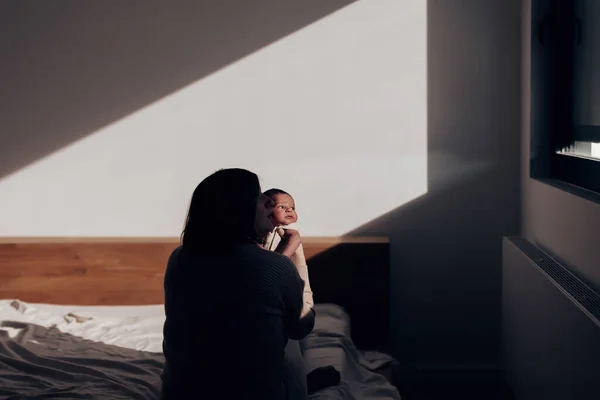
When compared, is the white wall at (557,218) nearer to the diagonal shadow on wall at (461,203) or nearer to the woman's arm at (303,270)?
the diagonal shadow on wall at (461,203)

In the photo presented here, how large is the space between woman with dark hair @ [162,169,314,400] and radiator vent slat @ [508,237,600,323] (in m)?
0.71

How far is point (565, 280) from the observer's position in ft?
6.73

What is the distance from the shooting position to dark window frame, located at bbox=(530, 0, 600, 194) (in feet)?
8.66

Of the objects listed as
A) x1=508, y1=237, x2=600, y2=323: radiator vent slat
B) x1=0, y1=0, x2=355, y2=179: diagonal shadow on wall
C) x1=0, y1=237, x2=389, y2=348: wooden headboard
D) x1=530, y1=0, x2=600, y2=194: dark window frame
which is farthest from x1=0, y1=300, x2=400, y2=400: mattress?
x1=530, y1=0, x2=600, y2=194: dark window frame

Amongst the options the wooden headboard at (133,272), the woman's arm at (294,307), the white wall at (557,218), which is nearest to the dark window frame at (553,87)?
the white wall at (557,218)

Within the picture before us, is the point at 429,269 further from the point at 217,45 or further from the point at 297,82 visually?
the point at 217,45

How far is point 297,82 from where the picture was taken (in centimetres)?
313

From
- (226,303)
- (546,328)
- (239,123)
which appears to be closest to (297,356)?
(226,303)

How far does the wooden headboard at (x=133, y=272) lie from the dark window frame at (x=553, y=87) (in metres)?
0.73

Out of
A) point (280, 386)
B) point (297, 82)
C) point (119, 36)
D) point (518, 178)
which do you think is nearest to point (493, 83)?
point (518, 178)

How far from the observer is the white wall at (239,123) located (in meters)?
3.10

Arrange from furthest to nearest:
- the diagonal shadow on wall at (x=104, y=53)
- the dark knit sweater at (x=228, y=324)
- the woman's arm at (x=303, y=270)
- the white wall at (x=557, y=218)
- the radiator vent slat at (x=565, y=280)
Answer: the diagonal shadow on wall at (x=104, y=53)
the woman's arm at (x=303, y=270)
the white wall at (x=557, y=218)
the radiator vent slat at (x=565, y=280)
the dark knit sweater at (x=228, y=324)

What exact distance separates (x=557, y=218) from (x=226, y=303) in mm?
1291

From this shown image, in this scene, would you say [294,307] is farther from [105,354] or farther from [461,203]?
[461,203]
